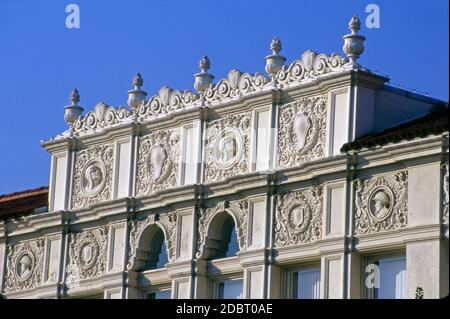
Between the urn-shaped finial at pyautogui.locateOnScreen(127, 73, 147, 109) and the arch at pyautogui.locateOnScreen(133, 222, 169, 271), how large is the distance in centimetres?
249

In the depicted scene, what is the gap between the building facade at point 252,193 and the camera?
35.7 m

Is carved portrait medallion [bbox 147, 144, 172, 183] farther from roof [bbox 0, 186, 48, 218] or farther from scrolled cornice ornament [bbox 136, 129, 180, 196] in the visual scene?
roof [bbox 0, 186, 48, 218]

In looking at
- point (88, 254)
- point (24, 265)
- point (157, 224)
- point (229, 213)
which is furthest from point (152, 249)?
point (24, 265)

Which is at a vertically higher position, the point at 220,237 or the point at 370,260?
the point at 220,237

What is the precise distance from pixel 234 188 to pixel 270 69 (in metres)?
2.33

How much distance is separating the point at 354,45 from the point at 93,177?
8063 millimetres

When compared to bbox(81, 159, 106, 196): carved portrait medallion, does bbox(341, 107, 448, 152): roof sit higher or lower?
lower

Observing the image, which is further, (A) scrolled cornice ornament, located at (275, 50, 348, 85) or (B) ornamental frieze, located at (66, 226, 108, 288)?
(B) ornamental frieze, located at (66, 226, 108, 288)

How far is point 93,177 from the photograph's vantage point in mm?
42781

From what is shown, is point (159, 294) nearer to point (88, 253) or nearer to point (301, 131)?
point (88, 253)

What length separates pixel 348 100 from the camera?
3703cm

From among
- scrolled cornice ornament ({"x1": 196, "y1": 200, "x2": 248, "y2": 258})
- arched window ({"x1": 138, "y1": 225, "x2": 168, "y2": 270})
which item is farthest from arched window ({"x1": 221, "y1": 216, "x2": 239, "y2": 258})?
arched window ({"x1": 138, "y1": 225, "x2": 168, "y2": 270})

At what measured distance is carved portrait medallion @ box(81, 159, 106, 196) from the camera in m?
42.6
